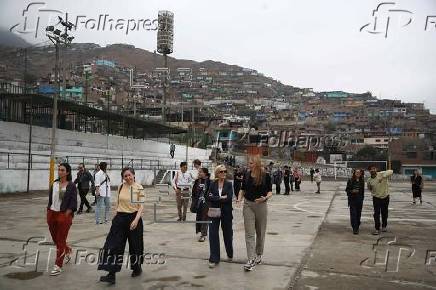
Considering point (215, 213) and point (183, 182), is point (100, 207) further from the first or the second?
point (215, 213)

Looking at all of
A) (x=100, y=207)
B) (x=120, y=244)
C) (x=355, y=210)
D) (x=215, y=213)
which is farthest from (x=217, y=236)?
(x=100, y=207)

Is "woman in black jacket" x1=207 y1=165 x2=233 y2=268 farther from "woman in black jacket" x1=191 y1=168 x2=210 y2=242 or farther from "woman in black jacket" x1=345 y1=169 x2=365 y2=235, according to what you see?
"woman in black jacket" x1=345 y1=169 x2=365 y2=235

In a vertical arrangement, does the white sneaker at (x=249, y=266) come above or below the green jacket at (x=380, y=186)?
below

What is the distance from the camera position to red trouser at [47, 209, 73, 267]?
6430mm

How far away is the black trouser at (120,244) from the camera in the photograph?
19.2 ft

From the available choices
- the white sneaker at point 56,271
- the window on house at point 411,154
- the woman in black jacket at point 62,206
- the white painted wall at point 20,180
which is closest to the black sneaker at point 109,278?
the white sneaker at point 56,271

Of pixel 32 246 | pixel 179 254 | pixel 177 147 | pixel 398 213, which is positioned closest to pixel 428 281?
pixel 179 254

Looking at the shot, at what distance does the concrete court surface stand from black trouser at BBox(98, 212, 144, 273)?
24 centimetres

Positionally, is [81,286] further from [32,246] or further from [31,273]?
[32,246]

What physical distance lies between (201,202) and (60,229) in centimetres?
326

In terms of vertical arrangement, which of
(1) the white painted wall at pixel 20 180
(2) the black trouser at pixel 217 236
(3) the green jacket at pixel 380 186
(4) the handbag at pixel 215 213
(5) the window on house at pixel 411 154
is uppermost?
(5) the window on house at pixel 411 154

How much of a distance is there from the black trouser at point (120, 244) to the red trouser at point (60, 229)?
66 centimetres

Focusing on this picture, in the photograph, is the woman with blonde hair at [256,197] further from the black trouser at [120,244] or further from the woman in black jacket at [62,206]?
the woman in black jacket at [62,206]

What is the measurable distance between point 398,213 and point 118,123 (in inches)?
1356
